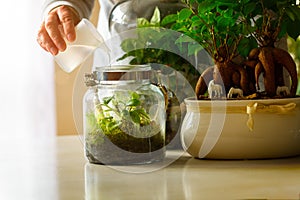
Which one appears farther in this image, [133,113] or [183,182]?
[133,113]

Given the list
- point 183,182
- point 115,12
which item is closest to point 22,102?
point 115,12

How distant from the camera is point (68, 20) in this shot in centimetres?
119

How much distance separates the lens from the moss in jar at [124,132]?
3.22ft

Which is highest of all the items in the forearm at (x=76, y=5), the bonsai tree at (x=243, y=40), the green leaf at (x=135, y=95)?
the forearm at (x=76, y=5)

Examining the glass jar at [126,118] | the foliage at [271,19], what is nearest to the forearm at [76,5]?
the glass jar at [126,118]

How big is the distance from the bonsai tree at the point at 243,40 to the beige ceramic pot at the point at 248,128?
4 centimetres

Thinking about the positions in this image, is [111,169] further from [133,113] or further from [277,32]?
[277,32]

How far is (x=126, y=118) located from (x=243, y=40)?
239 mm

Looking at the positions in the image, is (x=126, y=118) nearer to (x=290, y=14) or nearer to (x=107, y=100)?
(x=107, y=100)

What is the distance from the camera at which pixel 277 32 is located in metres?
1.01

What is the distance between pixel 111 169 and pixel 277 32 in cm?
35

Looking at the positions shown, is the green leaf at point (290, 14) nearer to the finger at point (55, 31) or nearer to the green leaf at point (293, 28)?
the green leaf at point (293, 28)

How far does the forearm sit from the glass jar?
0.33m

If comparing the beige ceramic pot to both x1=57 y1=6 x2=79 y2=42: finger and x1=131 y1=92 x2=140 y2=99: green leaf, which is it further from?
x1=57 y1=6 x2=79 y2=42: finger
